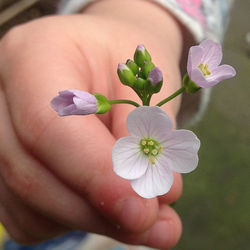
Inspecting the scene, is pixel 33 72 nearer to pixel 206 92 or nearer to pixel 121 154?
pixel 121 154

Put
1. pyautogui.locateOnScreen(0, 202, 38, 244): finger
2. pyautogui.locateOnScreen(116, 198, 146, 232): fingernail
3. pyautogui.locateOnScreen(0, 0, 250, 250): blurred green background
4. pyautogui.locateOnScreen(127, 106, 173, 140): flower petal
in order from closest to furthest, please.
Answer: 1. pyautogui.locateOnScreen(127, 106, 173, 140): flower petal
2. pyautogui.locateOnScreen(116, 198, 146, 232): fingernail
3. pyautogui.locateOnScreen(0, 202, 38, 244): finger
4. pyautogui.locateOnScreen(0, 0, 250, 250): blurred green background

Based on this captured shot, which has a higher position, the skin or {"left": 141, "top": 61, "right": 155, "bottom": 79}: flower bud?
{"left": 141, "top": 61, "right": 155, "bottom": 79}: flower bud

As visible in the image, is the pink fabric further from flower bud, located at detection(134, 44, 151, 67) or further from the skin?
flower bud, located at detection(134, 44, 151, 67)

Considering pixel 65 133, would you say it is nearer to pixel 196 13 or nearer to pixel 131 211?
pixel 131 211

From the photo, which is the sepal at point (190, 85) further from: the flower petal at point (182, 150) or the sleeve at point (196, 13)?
the sleeve at point (196, 13)

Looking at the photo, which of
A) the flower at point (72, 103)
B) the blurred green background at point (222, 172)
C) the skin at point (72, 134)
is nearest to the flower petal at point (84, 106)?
the flower at point (72, 103)

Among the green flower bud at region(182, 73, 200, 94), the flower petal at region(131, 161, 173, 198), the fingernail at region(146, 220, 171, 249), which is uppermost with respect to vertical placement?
the green flower bud at region(182, 73, 200, 94)

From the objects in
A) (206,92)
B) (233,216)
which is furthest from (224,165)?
(206,92)

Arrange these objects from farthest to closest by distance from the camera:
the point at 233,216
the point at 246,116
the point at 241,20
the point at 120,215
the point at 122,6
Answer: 1. the point at 241,20
2. the point at 246,116
3. the point at 233,216
4. the point at 122,6
5. the point at 120,215

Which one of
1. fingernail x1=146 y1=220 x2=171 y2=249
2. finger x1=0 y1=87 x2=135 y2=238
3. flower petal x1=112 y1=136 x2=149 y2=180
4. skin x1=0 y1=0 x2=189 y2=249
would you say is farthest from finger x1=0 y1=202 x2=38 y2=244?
flower petal x1=112 y1=136 x2=149 y2=180
